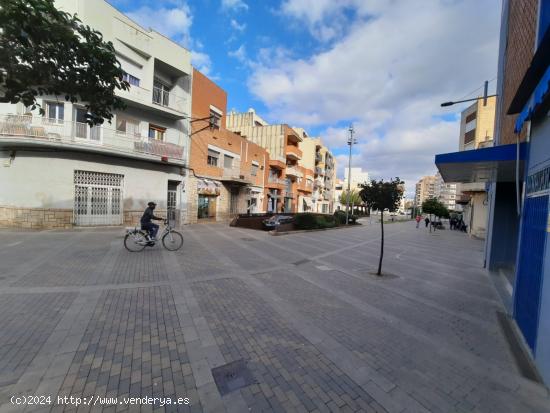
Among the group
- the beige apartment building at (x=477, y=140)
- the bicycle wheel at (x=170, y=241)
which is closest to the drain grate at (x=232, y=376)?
the bicycle wheel at (x=170, y=241)

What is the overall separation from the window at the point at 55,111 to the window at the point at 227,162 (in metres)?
11.9

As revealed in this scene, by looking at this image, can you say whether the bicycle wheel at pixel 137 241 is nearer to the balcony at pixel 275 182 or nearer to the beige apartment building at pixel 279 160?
the beige apartment building at pixel 279 160

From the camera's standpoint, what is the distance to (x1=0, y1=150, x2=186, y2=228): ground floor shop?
12602 millimetres

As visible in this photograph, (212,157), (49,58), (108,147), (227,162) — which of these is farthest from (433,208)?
(49,58)

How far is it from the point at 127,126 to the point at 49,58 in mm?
13468

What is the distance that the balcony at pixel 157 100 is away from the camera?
14594 millimetres

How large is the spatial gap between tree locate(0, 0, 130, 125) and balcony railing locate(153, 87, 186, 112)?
45.9 ft

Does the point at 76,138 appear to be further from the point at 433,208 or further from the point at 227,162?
the point at 433,208

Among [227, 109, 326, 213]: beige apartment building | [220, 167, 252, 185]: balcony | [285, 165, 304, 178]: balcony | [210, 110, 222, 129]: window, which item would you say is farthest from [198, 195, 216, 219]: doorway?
[285, 165, 304, 178]: balcony

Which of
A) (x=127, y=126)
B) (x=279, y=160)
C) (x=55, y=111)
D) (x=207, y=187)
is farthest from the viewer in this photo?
(x=279, y=160)

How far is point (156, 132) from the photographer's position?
17016 mm

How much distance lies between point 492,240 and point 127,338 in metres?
11.5

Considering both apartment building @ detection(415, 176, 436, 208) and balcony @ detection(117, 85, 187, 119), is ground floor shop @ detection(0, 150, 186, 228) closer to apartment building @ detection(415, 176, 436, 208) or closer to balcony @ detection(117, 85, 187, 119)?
balcony @ detection(117, 85, 187, 119)

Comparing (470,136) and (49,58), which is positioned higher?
(470,136)
